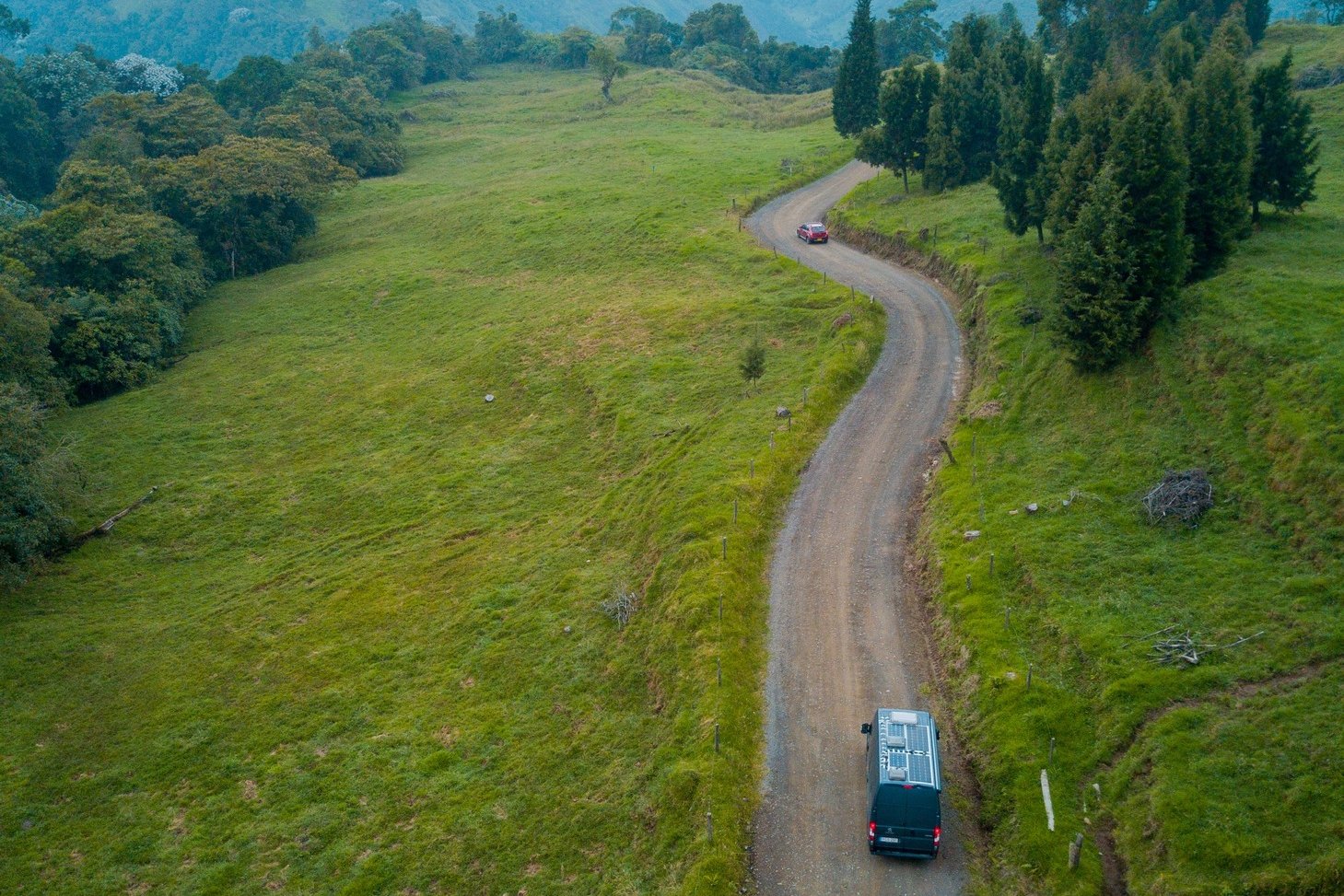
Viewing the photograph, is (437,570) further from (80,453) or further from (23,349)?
(23,349)

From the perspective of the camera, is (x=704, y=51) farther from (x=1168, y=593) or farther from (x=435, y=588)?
(x=1168, y=593)

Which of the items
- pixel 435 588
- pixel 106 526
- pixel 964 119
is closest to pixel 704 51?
pixel 964 119

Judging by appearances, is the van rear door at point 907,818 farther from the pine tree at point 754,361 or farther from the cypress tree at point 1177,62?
the cypress tree at point 1177,62

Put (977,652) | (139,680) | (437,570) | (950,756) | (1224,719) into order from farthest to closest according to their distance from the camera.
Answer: (437,570)
(139,680)
(977,652)
(950,756)
(1224,719)

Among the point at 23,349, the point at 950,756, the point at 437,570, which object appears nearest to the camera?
the point at 950,756

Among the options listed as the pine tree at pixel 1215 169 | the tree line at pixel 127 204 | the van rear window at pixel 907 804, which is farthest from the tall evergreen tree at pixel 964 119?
the tree line at pixel 127 204

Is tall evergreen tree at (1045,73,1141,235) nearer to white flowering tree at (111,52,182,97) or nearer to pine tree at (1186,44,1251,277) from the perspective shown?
pine tree at (1186,44,1251,277)

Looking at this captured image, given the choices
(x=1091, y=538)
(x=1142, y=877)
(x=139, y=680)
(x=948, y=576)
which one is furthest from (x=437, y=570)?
(x=1142, y=877)
